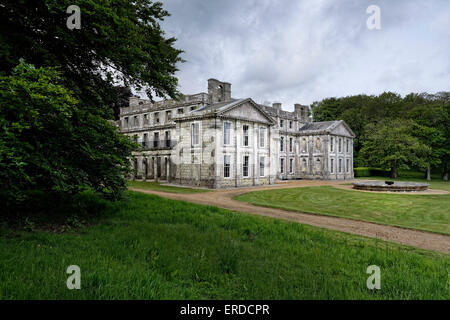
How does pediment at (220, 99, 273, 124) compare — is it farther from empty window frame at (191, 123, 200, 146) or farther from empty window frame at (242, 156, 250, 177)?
empty window frame at (242, 156, 250, 177)

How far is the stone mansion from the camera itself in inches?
1056

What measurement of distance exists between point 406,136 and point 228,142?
34.5 metres

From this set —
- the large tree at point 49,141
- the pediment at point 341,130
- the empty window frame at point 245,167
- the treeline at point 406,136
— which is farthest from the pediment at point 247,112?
the treeline at point 406,136

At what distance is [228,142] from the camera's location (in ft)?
89.4

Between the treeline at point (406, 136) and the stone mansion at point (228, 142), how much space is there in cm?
522

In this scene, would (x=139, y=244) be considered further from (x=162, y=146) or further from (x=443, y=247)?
(x=162, y=146)

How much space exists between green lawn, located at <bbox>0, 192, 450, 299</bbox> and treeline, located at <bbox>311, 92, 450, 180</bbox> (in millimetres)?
43179

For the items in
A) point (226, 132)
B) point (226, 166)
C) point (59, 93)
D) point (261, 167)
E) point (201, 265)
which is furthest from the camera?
point (261, 167)

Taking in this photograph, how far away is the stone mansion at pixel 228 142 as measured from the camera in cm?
2683

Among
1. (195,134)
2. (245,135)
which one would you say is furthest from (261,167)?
(195,134)

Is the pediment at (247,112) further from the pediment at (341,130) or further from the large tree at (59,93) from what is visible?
the pediment at (341,130)

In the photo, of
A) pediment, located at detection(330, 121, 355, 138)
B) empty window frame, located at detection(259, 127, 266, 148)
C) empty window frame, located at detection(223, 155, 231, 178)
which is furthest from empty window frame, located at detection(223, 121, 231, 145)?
pediment, located at detection(330, 121, 355, 138)

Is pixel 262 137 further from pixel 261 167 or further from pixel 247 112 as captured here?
pixel 247 112
